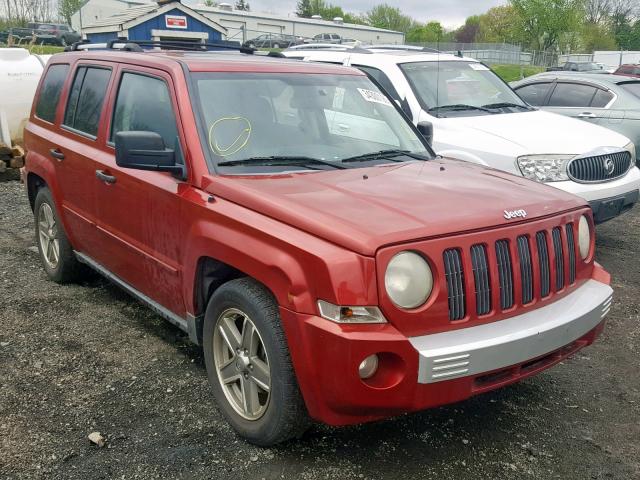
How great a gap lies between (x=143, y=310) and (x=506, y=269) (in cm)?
305

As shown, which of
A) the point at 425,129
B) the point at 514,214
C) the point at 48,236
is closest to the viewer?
the point at 514,214

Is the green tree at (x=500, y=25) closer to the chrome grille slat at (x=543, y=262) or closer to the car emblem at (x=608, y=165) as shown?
the car emblem at (x=608, y=165)

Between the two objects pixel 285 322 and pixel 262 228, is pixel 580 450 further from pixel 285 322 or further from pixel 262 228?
pixel 262 228

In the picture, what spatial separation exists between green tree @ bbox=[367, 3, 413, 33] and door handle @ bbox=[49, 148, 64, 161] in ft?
329

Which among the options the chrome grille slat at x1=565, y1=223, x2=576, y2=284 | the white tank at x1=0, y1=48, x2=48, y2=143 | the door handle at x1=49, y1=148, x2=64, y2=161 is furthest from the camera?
the white tank at x1=0, y1=48, x2=48, y2=143

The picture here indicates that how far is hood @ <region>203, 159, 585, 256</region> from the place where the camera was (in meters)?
2.72

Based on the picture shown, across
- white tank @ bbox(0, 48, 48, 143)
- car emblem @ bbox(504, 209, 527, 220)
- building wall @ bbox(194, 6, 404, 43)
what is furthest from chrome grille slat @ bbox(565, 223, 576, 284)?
building wall @ bbox(194, 6, 404, 43)

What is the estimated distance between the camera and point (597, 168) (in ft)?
20.3

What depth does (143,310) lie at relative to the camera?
500 centimetres

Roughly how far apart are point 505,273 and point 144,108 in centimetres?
239

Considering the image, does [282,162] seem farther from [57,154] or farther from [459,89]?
[459,89]

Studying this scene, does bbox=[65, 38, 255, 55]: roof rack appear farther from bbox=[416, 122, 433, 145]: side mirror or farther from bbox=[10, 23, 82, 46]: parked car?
bbox=[10, 23, 82, 46]: parked car

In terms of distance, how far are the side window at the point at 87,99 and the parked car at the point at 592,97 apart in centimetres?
680

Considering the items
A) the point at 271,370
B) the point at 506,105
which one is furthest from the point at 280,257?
the point at 506,105
